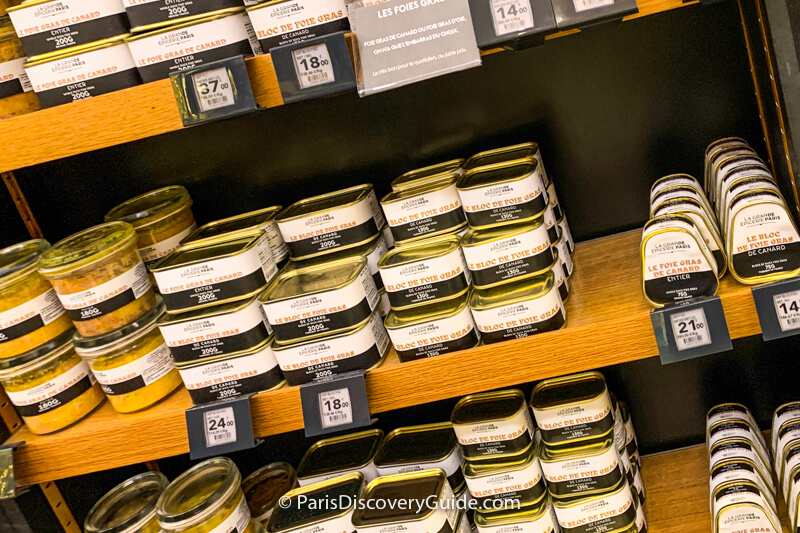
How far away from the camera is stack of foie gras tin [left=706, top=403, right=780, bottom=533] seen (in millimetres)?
1216

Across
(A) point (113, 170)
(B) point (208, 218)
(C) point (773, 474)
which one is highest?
(A) point (113, 170)

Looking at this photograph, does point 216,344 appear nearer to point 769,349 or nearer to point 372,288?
point 372,288

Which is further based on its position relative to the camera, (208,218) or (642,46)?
(208,218)

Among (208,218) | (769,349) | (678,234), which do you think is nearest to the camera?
(678,234)

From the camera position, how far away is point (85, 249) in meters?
1.30

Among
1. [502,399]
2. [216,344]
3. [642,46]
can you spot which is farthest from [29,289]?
[642,46]

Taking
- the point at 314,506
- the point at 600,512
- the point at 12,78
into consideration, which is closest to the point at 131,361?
the point at 314,506

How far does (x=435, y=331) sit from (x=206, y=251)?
46cm

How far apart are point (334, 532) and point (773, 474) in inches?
35.4

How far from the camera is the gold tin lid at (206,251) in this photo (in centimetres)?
127

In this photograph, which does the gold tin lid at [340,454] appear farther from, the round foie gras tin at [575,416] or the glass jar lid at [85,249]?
the glass jar lid at [85,249]

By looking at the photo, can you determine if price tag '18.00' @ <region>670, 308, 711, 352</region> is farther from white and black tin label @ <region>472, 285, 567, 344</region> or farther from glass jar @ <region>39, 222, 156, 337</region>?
glass jar @ <region>39, 222, 156, 337</region>

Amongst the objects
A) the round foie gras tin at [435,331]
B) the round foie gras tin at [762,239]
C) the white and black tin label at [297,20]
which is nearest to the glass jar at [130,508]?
the round foie gras tin at [435,331]

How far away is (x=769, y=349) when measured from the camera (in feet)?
5.15
